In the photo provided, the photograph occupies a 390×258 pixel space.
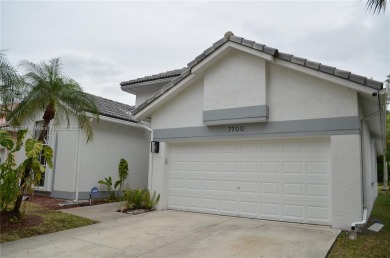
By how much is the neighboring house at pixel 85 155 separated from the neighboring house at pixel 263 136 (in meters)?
3.42

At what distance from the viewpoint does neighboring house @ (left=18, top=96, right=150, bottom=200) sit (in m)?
12.4

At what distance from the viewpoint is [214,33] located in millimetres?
13195

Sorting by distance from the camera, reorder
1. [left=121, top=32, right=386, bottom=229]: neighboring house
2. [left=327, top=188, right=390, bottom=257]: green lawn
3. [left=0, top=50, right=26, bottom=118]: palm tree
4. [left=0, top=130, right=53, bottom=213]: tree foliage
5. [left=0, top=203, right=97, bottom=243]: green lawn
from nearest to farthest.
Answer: [left=327, top=188, right=390, bottom=257]: green lawn → [left=0, top=203, right=97, bottom=243]: green lawn → [left=0, top=130, right=53, bottom=213]: tree foliage → [left=121, top=32, right=386, bottom=229]: neighboring house → [left=0, top=50, right=26, bottom=118]: palm tree

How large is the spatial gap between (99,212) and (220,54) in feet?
23.8

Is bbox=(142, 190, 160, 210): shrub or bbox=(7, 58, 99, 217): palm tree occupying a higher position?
bbox=(7, 58, 99, 217): palm tree

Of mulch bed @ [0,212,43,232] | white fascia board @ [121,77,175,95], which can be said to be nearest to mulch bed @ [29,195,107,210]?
mulch bed @ [0,212,43,232]

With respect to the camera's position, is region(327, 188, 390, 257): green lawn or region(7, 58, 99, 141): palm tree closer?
region(327, 188, 390, 257): green lawn

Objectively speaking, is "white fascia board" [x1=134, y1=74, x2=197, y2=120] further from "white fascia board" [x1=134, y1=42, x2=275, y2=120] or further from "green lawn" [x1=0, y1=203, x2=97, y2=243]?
"green lawn" [x1=0, y1=203, x2=97, y2=243]

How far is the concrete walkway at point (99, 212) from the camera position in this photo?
950 cm

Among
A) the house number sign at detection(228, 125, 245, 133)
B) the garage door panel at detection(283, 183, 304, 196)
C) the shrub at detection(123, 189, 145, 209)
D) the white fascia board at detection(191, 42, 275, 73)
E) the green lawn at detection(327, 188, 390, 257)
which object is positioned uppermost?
the white fascia board at detection(191, 42, 275, 73)

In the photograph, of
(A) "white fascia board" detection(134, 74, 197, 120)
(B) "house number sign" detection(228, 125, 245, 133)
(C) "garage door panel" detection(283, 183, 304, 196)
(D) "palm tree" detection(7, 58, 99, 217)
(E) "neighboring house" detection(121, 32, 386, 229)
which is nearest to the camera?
(E) "neighboring house" detection(121, 32, 386, 229)

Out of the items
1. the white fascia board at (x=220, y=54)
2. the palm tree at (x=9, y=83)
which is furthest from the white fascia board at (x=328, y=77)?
the palm tree at (x=9, y=83)

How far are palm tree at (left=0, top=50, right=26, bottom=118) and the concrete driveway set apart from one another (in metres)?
4.64

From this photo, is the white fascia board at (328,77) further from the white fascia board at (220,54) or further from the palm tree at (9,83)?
the palm tree at (9,83)
